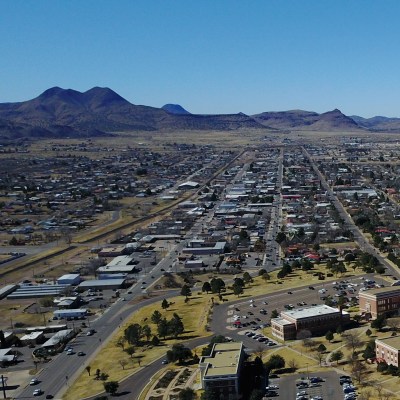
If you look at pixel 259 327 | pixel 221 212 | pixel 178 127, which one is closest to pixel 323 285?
pixel 259 327

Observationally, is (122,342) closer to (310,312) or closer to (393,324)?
(310,312)

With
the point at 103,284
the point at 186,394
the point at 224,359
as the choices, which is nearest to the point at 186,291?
the point at 103,284

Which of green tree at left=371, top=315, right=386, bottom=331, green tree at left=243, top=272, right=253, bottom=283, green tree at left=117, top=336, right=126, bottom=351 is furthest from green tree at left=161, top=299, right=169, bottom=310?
green tree at left=371, top=315, right=386, bottom=331

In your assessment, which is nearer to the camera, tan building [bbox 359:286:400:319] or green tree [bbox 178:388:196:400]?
green tree [bbox 178:388:196:400]

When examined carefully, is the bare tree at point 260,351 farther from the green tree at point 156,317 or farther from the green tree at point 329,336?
the green tree at point 156,317

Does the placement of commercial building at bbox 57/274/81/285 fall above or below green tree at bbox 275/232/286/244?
below

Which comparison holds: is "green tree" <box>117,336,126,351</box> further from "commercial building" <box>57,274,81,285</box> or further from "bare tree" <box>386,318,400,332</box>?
"bare tree" <box>386,318,400,332</box>

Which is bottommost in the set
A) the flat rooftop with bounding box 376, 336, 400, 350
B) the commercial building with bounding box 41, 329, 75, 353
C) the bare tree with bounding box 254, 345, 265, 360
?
the commercial building with bounding box 41, 329, 75, 353

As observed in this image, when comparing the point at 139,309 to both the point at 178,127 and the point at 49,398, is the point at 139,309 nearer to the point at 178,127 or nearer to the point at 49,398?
the point at 49,398
